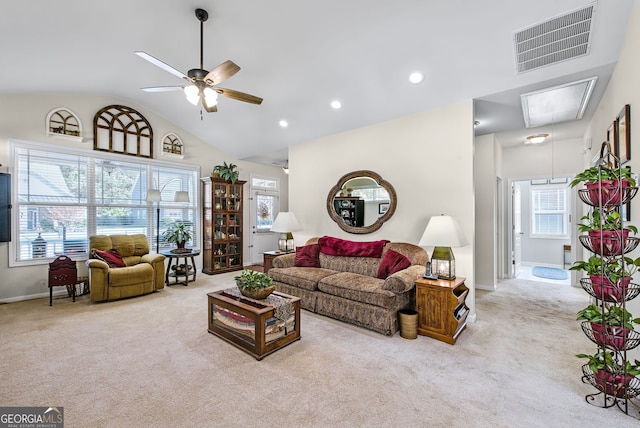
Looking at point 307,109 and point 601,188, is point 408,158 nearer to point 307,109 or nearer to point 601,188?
point 307,109

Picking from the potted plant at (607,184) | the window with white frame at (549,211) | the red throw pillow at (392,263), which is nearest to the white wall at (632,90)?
the potted plant at (607,184)

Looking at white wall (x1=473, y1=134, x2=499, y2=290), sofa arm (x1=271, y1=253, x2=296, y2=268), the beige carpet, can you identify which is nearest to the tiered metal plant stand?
the beige carpet

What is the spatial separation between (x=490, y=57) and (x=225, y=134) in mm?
4733

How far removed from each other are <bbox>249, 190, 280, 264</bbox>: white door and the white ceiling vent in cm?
588

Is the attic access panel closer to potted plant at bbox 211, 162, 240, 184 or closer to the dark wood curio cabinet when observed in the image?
potted plant at bbox 211, 162, 240, 184

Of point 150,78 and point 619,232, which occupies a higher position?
point 150,78

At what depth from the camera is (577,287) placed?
16.4 ft

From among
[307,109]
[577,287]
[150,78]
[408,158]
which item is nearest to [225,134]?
[150,78]

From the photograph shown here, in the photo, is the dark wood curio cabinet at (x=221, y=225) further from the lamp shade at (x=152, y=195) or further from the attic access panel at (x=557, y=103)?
the attic access panel at (x=557, y=103)

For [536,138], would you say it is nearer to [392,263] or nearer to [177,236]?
[392,263]

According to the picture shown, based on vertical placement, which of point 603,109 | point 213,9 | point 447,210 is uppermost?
point 213,9

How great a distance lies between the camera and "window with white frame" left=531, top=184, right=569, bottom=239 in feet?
22.7

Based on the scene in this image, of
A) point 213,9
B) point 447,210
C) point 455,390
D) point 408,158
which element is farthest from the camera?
point 408,158

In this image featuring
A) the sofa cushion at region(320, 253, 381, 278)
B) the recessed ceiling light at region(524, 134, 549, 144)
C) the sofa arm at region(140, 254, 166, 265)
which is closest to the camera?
the sofa cushion at region(320, 253, 381, 278)
